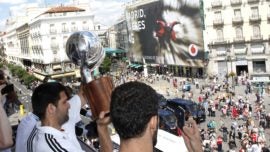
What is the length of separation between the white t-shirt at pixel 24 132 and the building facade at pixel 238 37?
124 feet

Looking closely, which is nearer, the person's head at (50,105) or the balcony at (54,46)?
the person's head at (50,105)

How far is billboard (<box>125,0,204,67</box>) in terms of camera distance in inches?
1849

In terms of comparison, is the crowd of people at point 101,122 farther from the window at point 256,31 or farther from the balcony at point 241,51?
the balcony at point 241,51

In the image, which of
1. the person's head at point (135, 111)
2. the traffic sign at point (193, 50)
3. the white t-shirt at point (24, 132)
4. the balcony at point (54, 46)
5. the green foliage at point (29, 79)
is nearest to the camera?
the person's head at point (135, 111)

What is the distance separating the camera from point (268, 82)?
37.5 metres

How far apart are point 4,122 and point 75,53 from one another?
39.4 inches

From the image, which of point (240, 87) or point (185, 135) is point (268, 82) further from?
point (185, 135)

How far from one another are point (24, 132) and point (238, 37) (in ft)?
140

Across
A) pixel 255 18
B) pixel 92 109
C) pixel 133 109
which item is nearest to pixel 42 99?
pixel 92 109

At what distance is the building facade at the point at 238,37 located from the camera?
42.6 metres

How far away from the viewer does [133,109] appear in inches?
88.7

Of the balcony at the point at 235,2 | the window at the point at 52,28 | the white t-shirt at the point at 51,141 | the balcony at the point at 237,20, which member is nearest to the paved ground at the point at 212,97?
the balcony at the point at 237,20

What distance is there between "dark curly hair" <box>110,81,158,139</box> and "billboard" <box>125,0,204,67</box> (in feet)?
145

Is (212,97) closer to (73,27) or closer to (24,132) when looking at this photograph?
(73,27)
